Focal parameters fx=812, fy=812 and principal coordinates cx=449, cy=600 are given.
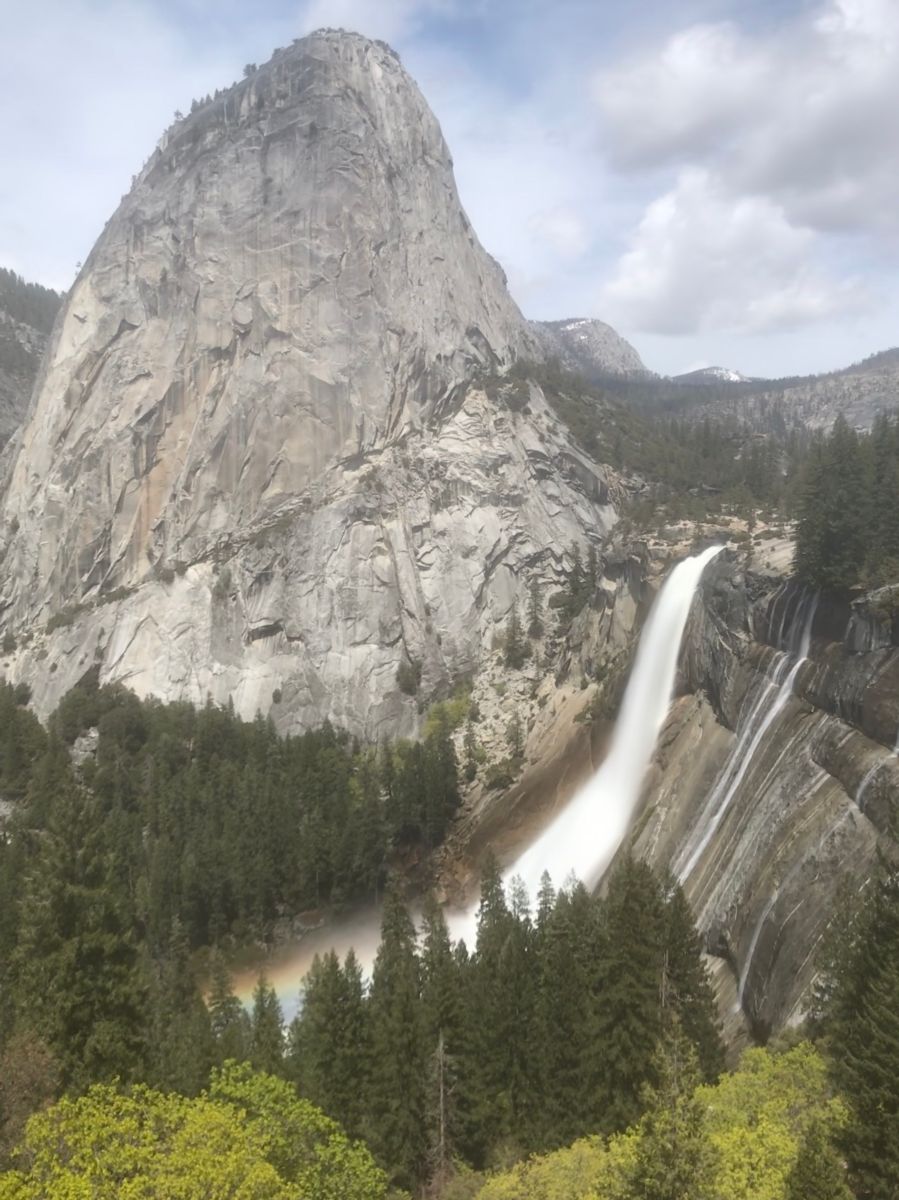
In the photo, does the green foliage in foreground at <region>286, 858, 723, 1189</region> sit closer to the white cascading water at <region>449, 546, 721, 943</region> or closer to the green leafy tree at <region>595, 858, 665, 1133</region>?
the green leafy tree at <region>595, 858, 665, 1133</region>

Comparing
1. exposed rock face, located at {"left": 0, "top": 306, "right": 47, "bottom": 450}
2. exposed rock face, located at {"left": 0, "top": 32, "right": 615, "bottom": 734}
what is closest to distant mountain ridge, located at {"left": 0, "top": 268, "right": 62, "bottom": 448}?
exposed rock face, located at {"left": 0, "top": 306, "right": 47, "bottom": 450}

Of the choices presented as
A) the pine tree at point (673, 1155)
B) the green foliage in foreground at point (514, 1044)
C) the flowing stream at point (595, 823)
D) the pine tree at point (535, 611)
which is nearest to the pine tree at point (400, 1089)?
the green foliage in foreground at point (514, 1044)

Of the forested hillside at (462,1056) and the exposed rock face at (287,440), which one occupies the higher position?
the exposed rock face at (287,440)

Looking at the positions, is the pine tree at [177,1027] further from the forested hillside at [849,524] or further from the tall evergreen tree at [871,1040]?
the forested hillside at [849,524]

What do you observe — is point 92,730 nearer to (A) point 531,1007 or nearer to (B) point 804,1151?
(A) point 531,1007

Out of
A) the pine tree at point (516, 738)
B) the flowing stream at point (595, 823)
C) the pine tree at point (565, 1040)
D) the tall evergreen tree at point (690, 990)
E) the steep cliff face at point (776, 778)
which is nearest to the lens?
the pine tree at point (565, 1040)

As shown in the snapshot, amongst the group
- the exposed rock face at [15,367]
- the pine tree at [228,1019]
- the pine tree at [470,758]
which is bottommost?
the pine tree at [228,1019]

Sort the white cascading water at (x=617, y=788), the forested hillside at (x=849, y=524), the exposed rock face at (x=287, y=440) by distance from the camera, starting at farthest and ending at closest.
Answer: the exposed rock face at (x=287, y=440) < the white cascading water at (x=617, y=788) < the forested hillside at (x=849, y=524)
